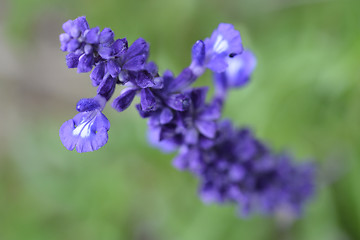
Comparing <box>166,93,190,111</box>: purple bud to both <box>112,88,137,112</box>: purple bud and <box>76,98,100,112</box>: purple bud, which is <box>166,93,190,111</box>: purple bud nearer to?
<box>112,88,137,112</box>: purple bud

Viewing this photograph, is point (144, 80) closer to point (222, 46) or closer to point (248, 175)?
point (222, 46)

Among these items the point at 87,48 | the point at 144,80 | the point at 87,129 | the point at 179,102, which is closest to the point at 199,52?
the point at 179,102

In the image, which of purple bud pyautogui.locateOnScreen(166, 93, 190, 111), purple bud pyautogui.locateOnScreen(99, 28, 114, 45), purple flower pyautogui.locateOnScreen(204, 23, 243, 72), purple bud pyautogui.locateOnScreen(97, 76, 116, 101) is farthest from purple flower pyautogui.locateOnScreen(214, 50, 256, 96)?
purple bud pyautogui.locateOnScreen(99, 28, 114, 45)

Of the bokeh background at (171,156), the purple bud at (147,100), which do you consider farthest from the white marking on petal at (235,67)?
the bokeh background at (171,156)

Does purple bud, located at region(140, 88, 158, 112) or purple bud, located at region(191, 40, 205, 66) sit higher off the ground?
purple bud, located at region(191, 40, 205, 66)

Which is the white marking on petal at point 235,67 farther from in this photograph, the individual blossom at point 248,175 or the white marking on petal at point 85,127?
the white marking on petal at point 85,127

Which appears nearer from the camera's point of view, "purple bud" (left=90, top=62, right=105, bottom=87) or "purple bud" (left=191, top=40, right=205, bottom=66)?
"purple bud" (left=90, top=62, right=105, bottom=87)
